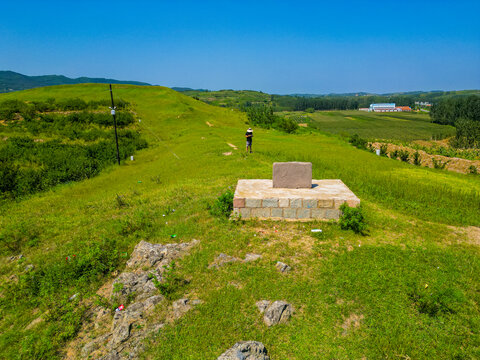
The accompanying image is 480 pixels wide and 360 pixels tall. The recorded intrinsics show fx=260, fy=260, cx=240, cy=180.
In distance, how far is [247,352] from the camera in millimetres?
5168

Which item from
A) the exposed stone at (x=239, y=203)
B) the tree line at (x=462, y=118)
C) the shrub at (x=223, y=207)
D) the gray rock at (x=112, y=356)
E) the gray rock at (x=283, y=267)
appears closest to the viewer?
the gray rock at (x=112, y=356)

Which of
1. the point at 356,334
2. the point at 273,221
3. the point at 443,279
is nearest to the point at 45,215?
the point at 273,221

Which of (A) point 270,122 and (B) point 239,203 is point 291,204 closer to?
(B) point 239,203

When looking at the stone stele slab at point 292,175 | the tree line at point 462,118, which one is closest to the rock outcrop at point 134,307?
the stone stele slab at point 292,175

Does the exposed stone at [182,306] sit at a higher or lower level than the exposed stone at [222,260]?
lower

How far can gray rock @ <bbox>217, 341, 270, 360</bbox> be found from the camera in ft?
16.6

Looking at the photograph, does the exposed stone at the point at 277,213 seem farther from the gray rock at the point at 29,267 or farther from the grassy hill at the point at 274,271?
the gray rock at the point at 29,267

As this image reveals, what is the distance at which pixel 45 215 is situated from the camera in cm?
1383

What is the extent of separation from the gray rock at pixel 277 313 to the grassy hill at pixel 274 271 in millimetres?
202

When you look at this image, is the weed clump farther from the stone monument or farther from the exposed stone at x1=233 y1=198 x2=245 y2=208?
the exposed stone at x1=233 y1=198 x2=245 y2=208

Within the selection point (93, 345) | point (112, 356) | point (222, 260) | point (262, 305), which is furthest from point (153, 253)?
point (262, 305)

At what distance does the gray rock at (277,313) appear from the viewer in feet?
19.9

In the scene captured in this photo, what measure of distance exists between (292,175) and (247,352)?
A: 7721mm

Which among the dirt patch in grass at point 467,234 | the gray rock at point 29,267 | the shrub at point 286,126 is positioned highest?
the shrub at point 286,126
